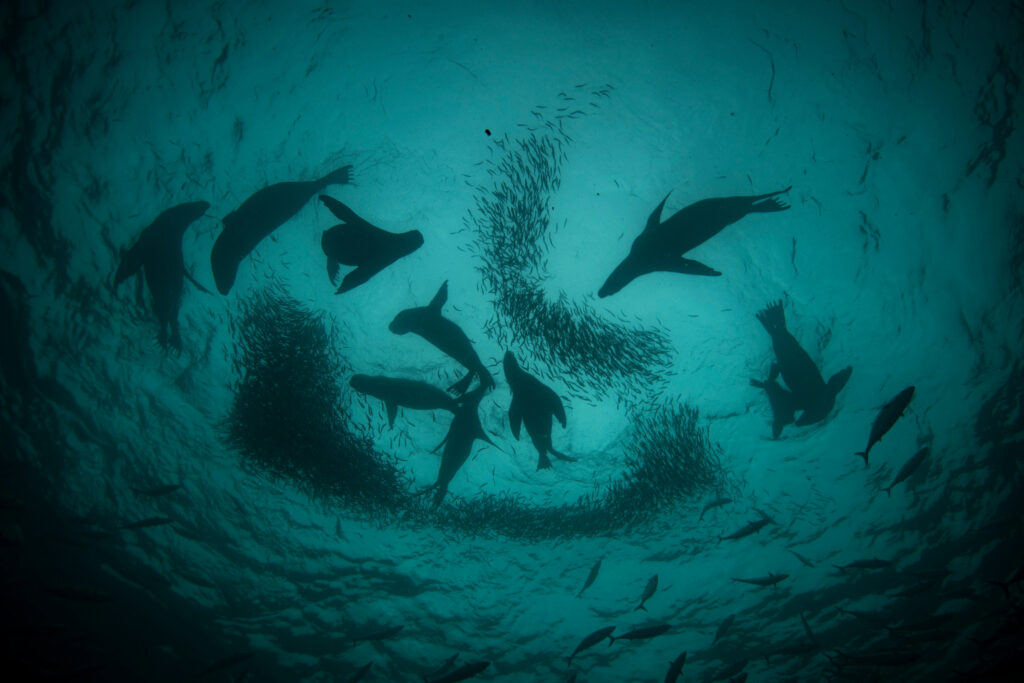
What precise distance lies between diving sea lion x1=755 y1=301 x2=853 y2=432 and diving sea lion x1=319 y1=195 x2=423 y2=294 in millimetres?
6591

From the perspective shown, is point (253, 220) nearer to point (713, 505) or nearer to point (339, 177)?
point (339, 177)

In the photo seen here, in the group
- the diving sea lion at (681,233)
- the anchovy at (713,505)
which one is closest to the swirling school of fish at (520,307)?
the diving sea lion at (681,233)

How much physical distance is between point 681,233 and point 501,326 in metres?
4.17

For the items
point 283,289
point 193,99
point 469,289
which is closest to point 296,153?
point 193,99

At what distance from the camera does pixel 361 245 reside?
637 cm

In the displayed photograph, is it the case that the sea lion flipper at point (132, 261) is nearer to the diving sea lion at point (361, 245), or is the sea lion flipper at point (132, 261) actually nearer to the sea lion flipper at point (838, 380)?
the diving sea lion at point (361, 245)

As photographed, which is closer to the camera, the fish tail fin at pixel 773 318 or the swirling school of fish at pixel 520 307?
the swirling school of fish at pixel 520 307

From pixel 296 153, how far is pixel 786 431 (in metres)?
12.6

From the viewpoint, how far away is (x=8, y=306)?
9.83 meters

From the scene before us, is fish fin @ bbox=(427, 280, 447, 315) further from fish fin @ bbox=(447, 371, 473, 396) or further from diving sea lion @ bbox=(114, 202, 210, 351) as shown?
diving sea lion @ bbox=(114, 202, 210, 351)

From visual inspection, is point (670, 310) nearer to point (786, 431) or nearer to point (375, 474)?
point (786, 431)

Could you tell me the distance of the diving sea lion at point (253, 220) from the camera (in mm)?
6898

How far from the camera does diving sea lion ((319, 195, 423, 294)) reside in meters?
6.21

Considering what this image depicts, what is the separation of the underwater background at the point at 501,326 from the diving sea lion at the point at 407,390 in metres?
1.11
